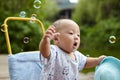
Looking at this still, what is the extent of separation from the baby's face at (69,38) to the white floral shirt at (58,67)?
0.04m

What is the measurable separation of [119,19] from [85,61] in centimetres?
973

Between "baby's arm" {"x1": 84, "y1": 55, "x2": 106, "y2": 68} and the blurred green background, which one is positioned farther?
the blurred green background

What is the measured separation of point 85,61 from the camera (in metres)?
2.36

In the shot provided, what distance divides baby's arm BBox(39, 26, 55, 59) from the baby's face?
132mm

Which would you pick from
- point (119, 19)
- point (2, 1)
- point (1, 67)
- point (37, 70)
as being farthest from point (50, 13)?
point (37, 70)

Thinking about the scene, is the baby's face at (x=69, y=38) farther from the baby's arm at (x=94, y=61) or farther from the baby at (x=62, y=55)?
the baby's arm at (x=94, y=61)

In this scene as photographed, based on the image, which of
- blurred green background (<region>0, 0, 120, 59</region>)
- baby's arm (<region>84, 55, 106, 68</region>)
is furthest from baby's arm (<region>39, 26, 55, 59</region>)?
blurred green background (<region>0, 0, 120, 59</region>)

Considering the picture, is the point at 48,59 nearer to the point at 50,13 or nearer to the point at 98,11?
the point at 98,11

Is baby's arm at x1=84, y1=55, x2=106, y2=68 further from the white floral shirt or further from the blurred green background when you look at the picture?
the blurred green background

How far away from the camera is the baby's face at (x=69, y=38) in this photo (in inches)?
85.8

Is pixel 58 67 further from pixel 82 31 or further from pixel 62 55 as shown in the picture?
pixel 82 31

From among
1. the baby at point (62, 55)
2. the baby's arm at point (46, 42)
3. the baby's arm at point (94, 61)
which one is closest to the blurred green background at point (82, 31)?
the baby's arm at point (94, 61)

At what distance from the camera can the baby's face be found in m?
2.18

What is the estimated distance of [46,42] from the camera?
6.59 feet
